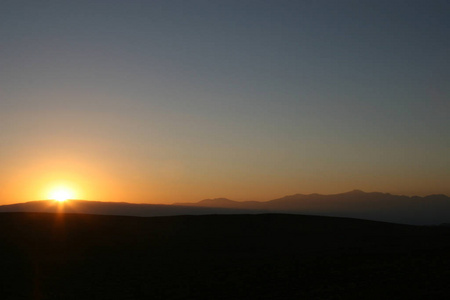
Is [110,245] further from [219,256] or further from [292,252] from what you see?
[292,252]

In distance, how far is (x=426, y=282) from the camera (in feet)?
56.3

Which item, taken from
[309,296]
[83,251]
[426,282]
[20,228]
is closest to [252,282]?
[309,296]

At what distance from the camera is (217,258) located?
2517 centimetres

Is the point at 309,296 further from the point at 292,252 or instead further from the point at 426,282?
the point at 292,252

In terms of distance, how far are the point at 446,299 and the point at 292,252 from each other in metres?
12.9

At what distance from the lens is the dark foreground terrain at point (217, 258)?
1802cm

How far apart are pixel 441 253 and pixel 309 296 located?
10313 millimetres

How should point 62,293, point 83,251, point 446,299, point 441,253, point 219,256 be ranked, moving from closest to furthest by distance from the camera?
point 446,299
point 62,293
point 441,253
point 219,256
point 83,251

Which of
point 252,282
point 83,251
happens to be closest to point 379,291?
point 252,282

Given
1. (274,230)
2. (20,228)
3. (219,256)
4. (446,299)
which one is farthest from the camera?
(274,230)

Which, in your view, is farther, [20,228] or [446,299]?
[20,228]

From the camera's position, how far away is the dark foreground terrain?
709 inches

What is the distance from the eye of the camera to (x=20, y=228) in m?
33.3

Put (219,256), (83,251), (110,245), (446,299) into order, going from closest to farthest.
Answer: (446,299)
(219,256)
(83,251)
(110,245)
